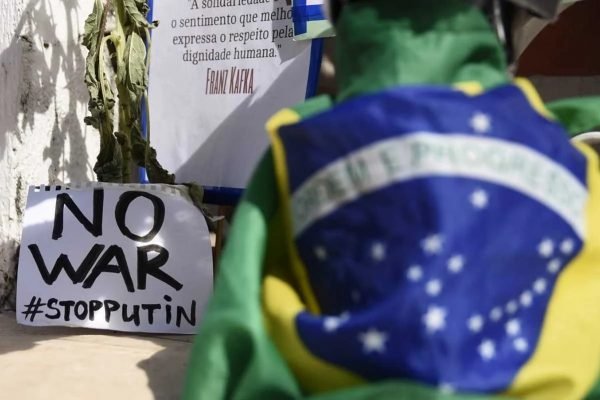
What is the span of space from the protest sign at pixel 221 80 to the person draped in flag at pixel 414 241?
818 millimetres

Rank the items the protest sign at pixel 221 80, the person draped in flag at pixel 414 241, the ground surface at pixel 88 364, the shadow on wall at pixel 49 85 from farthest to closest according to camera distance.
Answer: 1. the shadow on wall at pixel 49 85
2. the protest sign at pixel 221 80
3. the ground surface at pixel 88 364
4. the person draped in flag at pixel 414 241

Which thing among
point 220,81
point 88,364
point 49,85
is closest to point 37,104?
point 49,85

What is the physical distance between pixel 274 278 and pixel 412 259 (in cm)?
17

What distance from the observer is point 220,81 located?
72.5 inches

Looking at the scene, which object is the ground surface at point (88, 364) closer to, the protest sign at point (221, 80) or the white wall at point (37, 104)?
→ the white wall at point (37, 104)

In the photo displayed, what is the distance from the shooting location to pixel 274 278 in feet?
2.79

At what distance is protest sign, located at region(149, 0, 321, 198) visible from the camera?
1.73 metres

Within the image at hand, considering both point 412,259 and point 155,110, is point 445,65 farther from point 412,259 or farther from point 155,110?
point 155,110

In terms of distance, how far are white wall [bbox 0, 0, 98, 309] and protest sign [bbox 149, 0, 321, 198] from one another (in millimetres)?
186

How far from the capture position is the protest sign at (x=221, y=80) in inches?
68.3

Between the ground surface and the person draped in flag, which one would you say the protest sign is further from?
the person draped in flag

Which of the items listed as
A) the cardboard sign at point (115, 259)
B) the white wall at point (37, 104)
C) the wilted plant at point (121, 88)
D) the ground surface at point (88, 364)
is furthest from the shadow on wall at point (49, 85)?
the ground surface at point (88, 364)

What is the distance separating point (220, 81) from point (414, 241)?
1169 mm

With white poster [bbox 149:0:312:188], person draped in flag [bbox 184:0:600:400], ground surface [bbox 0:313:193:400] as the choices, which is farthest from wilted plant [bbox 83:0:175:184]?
person draped in flag [bbox 184:0:600:400]
